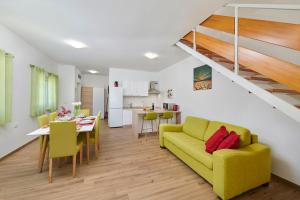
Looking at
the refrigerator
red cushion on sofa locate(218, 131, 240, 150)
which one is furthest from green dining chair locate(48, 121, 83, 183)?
the refrigerator

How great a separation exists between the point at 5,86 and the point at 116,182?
295cm

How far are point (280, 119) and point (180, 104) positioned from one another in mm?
2995

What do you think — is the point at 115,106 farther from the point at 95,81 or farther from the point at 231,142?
the point at 231,142

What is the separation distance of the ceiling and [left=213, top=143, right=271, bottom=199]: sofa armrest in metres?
2.18

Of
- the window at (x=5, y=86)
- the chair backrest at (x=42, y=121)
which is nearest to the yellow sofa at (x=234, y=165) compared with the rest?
the chair backrest at (x=42, y=121)

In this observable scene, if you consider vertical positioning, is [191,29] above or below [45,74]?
above

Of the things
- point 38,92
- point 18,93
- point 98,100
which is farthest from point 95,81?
point 18,93

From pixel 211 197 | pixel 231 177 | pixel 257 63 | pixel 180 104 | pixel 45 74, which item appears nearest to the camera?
pixel 257 63

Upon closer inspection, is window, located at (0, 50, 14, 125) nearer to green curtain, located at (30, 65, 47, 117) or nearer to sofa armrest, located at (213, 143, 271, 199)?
green curtain, located at (30, 65, 47, 117)

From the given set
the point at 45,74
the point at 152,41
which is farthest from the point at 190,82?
the point at 45,74

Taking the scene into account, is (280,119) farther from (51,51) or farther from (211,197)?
(51,51)

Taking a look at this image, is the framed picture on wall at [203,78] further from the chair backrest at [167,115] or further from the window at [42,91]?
the window at [42,91]

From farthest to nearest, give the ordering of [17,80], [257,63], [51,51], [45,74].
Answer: [45,74]
[51,51]
[17,80]
[257,63]

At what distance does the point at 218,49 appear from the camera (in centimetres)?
215
